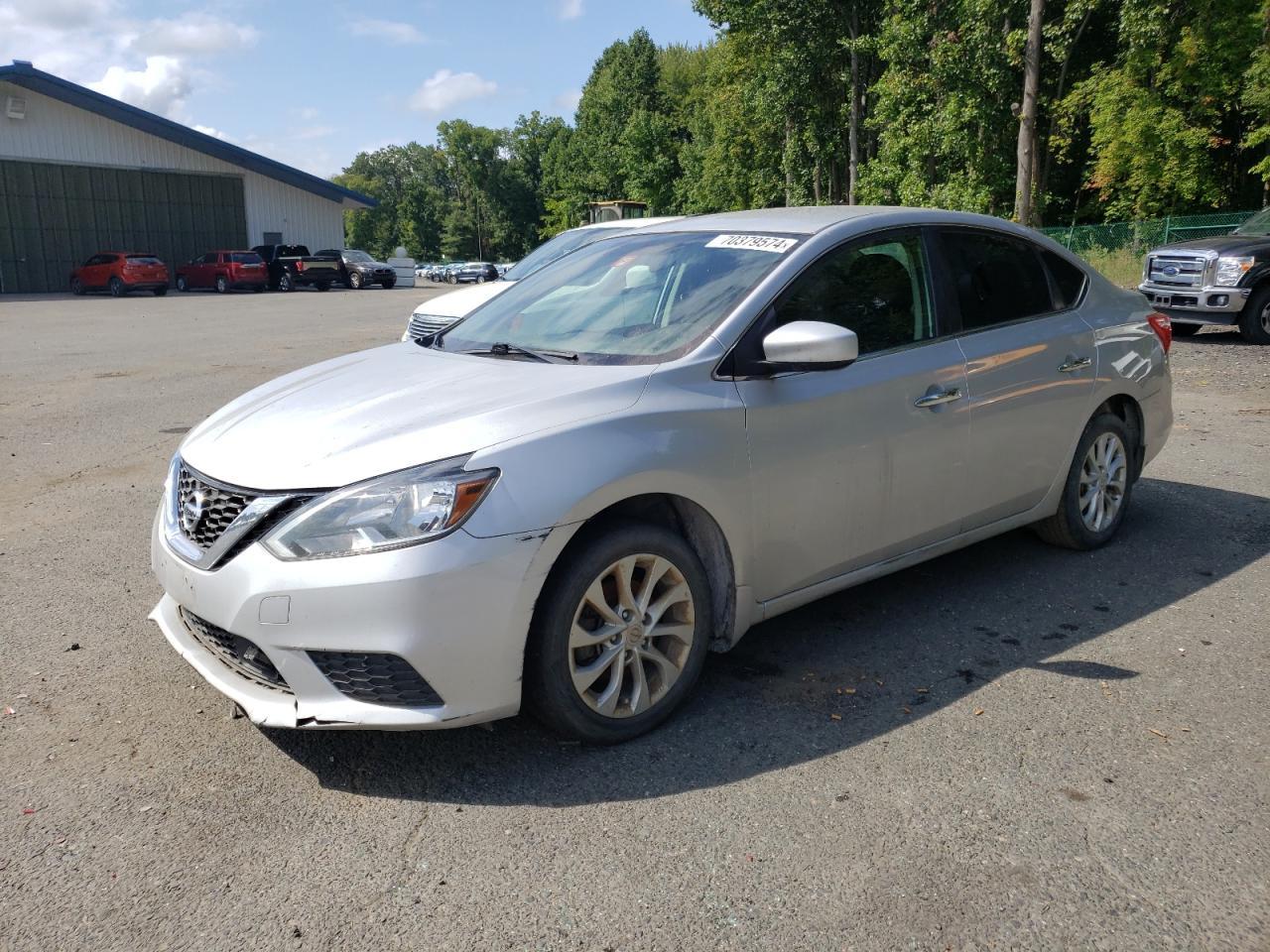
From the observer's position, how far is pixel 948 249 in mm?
4484

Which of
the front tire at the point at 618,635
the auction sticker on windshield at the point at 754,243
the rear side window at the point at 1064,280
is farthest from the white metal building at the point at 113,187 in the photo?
the front tire at the point at 618,635

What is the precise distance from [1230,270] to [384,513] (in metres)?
14.4

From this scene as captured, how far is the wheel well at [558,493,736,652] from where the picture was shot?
3441 mm

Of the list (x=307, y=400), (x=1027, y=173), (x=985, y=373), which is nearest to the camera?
(x=307, y=400)

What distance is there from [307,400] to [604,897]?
200 cm

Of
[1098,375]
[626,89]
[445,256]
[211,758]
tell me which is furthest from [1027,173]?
[445,256]

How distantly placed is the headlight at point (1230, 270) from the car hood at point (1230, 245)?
134 mm

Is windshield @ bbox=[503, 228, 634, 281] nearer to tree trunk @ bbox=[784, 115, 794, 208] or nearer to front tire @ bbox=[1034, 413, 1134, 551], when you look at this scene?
front tire @ bbox=[1034, 413, 1134, 551]

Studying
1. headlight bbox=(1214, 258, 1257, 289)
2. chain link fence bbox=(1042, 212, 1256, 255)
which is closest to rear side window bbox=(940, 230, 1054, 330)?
headlight bbox=(1214, 258, 1257, 289)

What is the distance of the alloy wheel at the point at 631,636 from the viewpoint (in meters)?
3.21

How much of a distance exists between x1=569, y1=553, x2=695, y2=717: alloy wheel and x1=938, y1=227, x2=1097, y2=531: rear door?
1.61m

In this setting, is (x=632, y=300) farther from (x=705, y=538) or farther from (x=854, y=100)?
(x=854, y=100)

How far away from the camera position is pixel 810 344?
3445 millimetres

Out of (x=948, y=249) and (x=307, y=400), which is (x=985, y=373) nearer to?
(x=948, y=249)
